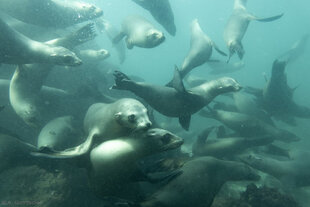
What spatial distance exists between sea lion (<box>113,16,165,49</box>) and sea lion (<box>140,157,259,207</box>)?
362 centimetres

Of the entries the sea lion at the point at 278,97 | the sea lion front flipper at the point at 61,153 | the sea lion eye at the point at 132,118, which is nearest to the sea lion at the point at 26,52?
the sea lion front flipper at the point at 61,153

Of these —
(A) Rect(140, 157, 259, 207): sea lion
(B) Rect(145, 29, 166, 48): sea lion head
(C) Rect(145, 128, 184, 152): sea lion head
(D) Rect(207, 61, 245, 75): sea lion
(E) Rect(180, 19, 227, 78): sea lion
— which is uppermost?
(B) Rect(145, 29, 166, 48): sea lion head

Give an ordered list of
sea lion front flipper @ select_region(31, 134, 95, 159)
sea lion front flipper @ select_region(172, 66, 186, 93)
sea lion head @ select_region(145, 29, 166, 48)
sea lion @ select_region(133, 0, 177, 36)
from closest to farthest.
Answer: sea lion front flipper @ select_region(31, 134, 95, 159), sea lion front flipper @ select_region(172, 66, 186, 93), sea lion head @ select_region(145, 29, 166, 48), sea lion @ select_region(133, 0, 177, 36)

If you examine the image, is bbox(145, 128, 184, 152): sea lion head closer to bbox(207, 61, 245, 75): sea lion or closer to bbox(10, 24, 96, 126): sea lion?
bbox(10, 24, 96, 126): sea lion

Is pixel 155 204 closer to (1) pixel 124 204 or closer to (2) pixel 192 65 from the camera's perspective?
(1) pixel 124 204

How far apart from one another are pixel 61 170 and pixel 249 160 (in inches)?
183

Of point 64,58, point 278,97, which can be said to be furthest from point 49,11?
point 278,97

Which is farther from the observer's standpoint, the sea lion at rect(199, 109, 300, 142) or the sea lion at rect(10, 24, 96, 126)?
the sea lion at rect(199, 109, 300, 142)

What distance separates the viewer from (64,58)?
20.0 feet

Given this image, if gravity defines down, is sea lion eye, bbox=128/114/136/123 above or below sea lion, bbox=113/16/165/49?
above

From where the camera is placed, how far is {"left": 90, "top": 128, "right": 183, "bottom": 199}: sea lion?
3.88 m

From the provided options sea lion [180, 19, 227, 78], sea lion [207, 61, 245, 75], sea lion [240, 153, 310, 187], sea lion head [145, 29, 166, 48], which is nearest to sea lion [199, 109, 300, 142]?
sea lion [240, 153, 310, 187]

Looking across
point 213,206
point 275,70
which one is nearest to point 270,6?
point 275,70

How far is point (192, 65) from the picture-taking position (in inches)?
330
